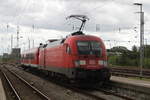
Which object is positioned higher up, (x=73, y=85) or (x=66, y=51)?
(x=66, y=51)

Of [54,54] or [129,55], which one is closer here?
[54,54]

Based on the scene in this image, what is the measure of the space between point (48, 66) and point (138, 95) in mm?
11599

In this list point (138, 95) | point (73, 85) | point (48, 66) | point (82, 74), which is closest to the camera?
point (138, 95)

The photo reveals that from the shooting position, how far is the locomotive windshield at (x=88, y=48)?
63.2 feet

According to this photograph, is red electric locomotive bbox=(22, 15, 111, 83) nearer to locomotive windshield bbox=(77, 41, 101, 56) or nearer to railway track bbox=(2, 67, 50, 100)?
locomotive windshield bbox=(77, 41, 101, 56)

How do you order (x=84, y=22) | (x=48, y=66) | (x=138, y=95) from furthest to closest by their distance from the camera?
(x=48, y=66) → (x=84, y=22) → (x=138, y=95)

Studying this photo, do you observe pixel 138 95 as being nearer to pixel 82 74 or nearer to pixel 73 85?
pixel 82 74

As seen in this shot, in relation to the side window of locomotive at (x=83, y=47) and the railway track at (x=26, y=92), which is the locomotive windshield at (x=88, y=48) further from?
the railway track at (x=26, y=92)

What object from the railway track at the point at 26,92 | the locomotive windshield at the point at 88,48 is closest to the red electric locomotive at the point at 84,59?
the locomotive windshield at the point at 88,48

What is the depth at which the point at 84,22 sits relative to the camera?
22781 mm

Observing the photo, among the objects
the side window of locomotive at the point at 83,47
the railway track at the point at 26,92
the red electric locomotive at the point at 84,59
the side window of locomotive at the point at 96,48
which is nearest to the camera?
the railway track at the point at 26,92

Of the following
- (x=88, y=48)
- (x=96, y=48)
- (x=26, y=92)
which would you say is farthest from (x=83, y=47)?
(x=26, y=92)

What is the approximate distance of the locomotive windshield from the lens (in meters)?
19.3

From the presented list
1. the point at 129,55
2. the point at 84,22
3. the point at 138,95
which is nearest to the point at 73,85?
the point at 84,22
